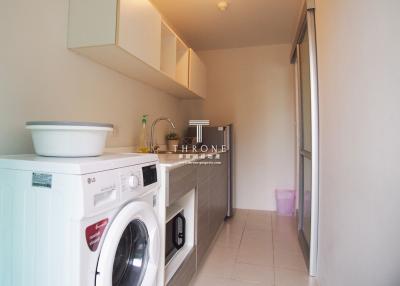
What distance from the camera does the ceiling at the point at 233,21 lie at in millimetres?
2375

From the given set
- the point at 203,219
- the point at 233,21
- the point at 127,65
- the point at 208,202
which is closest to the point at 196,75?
the point at 233,21

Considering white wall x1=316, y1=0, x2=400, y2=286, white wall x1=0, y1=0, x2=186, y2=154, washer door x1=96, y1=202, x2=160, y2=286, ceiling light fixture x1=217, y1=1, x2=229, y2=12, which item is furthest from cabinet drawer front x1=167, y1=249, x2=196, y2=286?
ceiling light fixture x1=217, y1=1, x2=229, y2=12

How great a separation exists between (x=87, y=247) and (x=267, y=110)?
10.3ft

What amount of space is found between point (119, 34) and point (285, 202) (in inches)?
115

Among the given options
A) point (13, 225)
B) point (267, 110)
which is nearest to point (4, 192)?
point (13, 225)

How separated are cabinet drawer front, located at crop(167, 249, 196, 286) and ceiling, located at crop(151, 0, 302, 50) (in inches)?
90.2

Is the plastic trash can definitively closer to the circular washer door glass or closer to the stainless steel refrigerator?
the stainless steel refrigerator

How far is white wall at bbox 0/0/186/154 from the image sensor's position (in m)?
1.07

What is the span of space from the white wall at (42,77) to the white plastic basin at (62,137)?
0.27 m

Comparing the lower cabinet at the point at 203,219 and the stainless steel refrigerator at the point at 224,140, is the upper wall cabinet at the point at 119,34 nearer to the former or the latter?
the lower cabinet at the point at 203,219

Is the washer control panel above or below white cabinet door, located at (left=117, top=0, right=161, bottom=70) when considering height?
below

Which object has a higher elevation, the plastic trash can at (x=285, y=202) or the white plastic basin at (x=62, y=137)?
the white plastic basin at (x=62, y=137)

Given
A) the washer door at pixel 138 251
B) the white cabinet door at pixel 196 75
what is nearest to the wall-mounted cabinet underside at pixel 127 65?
the white cabinet door at pixel 196 75

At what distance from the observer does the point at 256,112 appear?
348 cm
